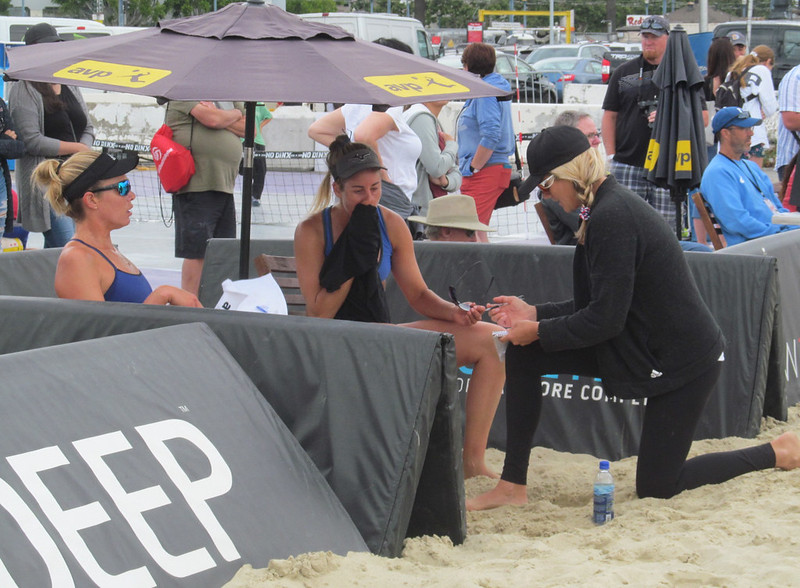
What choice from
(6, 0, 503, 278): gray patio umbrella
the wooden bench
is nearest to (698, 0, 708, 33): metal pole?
the wooden bench

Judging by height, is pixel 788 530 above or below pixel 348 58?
below

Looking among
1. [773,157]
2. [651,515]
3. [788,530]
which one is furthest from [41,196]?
[773,157]

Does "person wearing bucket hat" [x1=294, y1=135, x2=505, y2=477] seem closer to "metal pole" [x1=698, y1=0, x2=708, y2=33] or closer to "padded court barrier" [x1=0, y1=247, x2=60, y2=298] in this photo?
"padded court barrier" [x1=0, y1=247, x2=60, y2=298]

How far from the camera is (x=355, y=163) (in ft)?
15.5

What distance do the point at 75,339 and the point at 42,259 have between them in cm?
193

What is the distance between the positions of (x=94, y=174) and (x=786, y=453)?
324 cm

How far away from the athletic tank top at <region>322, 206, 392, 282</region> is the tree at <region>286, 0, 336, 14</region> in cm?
4741

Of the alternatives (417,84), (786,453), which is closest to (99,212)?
(417,84)

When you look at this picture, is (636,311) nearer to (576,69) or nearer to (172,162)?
(172,162)

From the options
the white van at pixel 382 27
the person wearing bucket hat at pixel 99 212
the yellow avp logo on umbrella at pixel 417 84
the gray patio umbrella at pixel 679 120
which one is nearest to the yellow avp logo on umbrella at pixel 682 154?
the gray patio umbrella at pixel 679 120

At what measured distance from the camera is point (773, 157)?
63.3 ft

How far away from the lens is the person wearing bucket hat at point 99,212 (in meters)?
4.43

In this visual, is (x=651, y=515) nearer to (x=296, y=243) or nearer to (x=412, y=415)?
(x=412, y=415)

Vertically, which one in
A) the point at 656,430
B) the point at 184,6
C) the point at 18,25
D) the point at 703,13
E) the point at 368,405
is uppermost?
the point at 184,6
